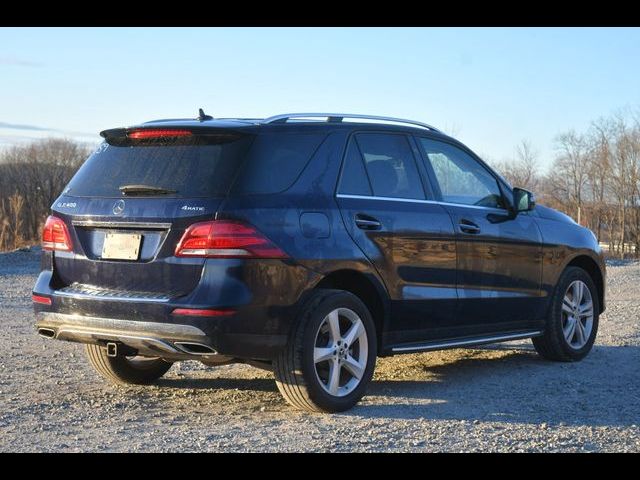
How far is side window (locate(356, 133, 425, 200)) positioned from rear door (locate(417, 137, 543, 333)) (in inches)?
8.3

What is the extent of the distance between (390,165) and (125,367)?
7.79 ft

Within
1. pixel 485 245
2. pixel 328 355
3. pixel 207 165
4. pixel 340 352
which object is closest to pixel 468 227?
pixel 485 245

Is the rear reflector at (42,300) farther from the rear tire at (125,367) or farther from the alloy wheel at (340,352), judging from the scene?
the alloy wheel at (340,352)

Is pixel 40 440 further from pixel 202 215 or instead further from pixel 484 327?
pixel 484 327

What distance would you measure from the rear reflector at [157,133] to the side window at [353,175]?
104 cm

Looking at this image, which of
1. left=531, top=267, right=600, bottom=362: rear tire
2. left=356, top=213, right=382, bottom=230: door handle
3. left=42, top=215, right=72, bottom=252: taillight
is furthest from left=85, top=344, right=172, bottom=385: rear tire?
left=531, top=267, right=600, bottom=362: rear tire

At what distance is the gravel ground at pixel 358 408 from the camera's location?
218 inches

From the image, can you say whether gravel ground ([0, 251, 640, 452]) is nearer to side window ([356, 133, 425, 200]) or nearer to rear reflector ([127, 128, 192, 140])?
side window ([356, 133, 425, 200])

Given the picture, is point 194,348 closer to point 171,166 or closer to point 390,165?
point 171,166

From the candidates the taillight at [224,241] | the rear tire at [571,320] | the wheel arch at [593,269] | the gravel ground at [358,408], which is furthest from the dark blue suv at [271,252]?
the wheel arch at [593,269]

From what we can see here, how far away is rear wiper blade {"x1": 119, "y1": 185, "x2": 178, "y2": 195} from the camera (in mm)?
6145

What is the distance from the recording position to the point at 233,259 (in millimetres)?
5844

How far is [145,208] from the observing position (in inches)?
241
